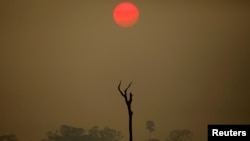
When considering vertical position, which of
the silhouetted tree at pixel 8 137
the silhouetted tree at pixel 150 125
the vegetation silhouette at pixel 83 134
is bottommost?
the silhouetted tree at pixel 8 137

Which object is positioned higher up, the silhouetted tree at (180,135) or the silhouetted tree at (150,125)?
the silhouetted tree at (150,125)

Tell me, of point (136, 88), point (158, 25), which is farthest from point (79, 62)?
point (158, 25)

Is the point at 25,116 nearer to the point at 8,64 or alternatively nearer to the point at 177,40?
the point at 8,64

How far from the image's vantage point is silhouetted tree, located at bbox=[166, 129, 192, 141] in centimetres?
271

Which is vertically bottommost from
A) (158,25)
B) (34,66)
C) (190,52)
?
(34,66)

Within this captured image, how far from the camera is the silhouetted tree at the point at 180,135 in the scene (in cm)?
271

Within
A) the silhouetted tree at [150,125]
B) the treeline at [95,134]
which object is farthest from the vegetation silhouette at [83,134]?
the silhouetted tree at [150,125]

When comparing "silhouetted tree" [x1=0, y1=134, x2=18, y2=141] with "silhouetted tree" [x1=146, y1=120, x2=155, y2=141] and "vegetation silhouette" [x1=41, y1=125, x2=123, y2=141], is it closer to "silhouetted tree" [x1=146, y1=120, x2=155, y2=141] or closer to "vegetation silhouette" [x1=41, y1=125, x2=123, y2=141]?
"vegetation silhouette" [x1=41, y1=125, x2=123, y2=141]

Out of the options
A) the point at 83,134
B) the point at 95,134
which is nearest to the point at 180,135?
the point at 95,134

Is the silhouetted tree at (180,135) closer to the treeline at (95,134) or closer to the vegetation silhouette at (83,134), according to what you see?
the treeline at (95,134)

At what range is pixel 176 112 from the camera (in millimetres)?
2738

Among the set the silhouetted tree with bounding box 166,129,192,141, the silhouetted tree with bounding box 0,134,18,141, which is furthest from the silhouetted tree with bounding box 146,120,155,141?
the silhouetted tree with bounding box 0,134,18,141

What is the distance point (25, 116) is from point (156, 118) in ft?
4.03

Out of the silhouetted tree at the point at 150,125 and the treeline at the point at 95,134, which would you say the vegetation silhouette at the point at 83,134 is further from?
the silhouetted tree at the point at 150,125
